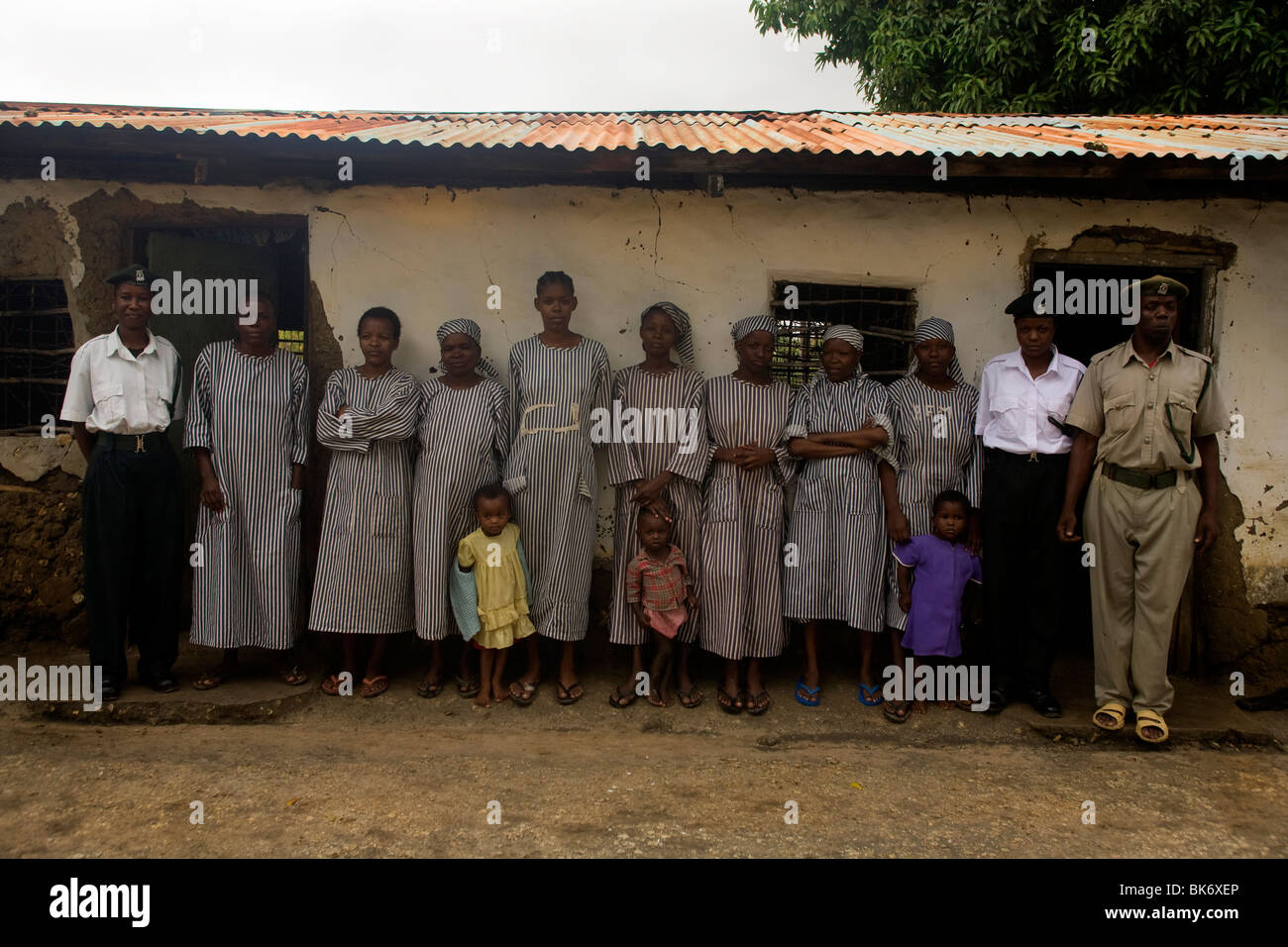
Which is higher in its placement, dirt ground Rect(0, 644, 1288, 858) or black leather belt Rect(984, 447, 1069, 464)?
black leather belt Rect(984, 447, 1069, 464)

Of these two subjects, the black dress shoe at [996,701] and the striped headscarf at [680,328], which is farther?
the striped headscarf at [680,328]

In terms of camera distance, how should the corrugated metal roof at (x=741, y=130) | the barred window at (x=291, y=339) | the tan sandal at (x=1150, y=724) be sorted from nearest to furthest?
the tan sandal at (x=1150, y=724) < the corrugated metal roof at (x=741, y=130) < the barred window at (x=291, y=339)

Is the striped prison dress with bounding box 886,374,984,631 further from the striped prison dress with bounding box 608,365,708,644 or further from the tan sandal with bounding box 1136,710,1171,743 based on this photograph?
the tan sandal with bounding box 1136,710,1171,743

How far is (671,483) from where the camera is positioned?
4547 mm

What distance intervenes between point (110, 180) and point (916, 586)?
4.87 meters

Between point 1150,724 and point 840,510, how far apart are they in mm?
1717

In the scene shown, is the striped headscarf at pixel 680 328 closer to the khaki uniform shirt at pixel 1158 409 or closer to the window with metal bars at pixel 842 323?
the window with metal bars at pixel 842 323

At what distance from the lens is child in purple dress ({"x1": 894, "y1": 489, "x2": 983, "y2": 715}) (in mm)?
4336

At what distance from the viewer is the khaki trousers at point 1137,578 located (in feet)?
13.2

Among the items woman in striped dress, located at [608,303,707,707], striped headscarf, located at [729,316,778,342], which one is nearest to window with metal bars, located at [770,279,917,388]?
striped headscarf, located at [729,316,778,342]

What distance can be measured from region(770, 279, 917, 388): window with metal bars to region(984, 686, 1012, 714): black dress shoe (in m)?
1.83

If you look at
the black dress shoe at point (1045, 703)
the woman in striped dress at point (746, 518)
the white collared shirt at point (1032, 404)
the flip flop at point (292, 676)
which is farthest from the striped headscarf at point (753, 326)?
the flip flop at point (292, 676)

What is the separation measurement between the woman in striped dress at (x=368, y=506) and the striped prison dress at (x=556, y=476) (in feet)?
1.93

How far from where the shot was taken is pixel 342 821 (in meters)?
3.26
